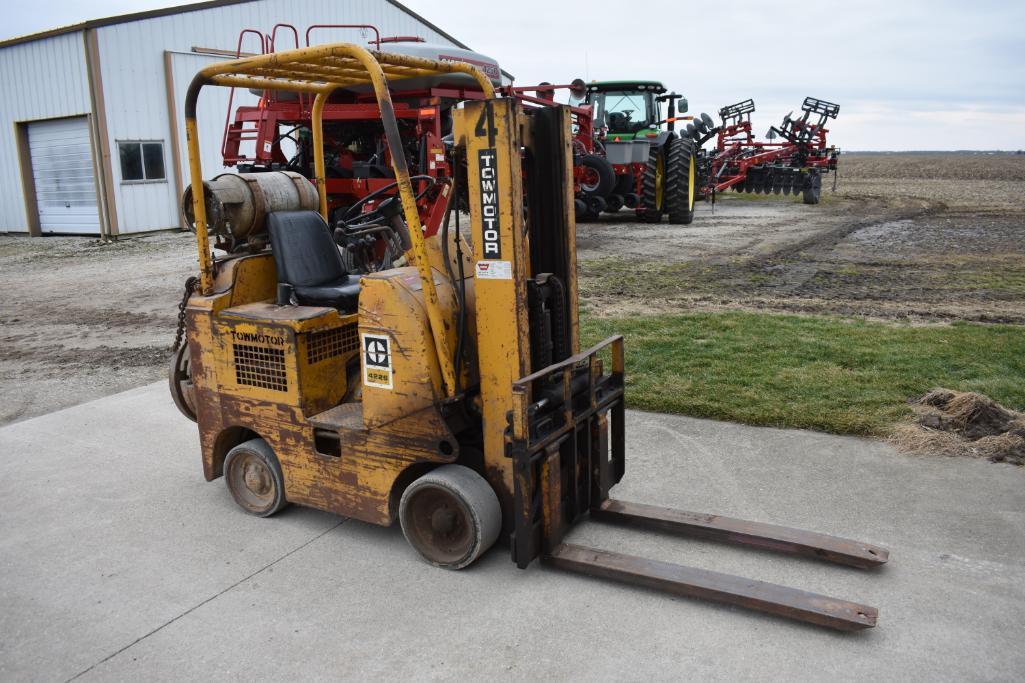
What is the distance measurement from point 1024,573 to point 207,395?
4.09m

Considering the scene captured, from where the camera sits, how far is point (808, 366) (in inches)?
271

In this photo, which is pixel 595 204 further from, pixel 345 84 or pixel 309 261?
pixel 309 261

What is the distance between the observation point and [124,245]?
1833 cm

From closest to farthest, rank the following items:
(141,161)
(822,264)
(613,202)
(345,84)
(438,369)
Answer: (438,369)
(345,84)
(822,264)
(613,202)
(141,161)

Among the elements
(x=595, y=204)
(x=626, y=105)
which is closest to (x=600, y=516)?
(x=595, y=204)

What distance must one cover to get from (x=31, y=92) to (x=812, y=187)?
2219 cm

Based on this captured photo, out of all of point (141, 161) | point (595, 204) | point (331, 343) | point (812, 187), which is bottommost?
point (331, 343)

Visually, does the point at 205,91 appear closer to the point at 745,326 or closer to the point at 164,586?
the point at 745,326

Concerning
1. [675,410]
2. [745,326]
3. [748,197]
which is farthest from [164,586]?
[748,197]

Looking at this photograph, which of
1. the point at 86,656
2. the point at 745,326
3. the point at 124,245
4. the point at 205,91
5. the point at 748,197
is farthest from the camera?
the point at 748,197

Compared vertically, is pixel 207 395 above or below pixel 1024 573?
above

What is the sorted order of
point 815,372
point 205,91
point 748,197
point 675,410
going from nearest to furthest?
point 675,410 < point 815,372 < point 205,91 < point 748,197

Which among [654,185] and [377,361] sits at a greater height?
[654,185]

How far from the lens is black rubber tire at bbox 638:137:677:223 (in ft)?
63.1
